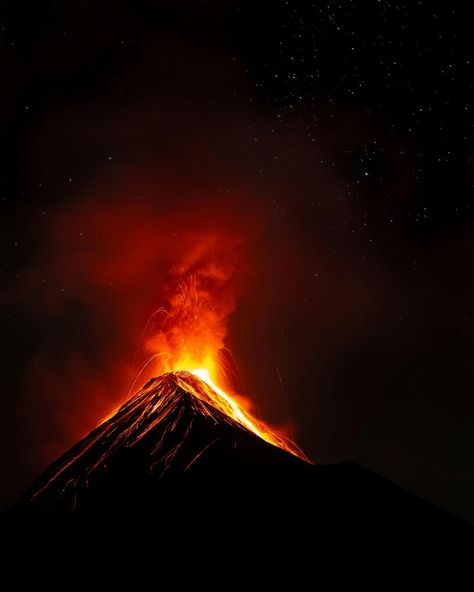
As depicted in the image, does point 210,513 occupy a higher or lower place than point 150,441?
lower

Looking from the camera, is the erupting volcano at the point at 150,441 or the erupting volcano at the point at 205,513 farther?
the erupting volcano at the point at 150,441

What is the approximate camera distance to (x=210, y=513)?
19156 millimetres

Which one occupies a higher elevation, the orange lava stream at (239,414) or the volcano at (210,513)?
the orange lava stream at (239,414)

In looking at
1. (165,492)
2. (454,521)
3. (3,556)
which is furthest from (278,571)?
(3,556)

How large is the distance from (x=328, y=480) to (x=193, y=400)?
12954 mm

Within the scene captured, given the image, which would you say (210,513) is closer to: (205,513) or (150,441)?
(205,513)

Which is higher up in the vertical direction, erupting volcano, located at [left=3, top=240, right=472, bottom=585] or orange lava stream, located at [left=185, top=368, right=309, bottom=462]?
orange lava stream, located at [left=185, top=368, right=309, bottom=462]

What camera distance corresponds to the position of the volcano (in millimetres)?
15375

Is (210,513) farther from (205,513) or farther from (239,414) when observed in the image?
(239,414)

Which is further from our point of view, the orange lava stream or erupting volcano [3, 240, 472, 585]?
the orange lava stream

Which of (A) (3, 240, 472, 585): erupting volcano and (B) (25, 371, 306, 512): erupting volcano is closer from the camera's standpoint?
(A) (3, 240, 472, 585): erupting volcano

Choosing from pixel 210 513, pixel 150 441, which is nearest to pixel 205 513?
pixel 210 513

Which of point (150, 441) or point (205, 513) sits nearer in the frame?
point (205, 513)

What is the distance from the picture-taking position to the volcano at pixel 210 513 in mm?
15375
